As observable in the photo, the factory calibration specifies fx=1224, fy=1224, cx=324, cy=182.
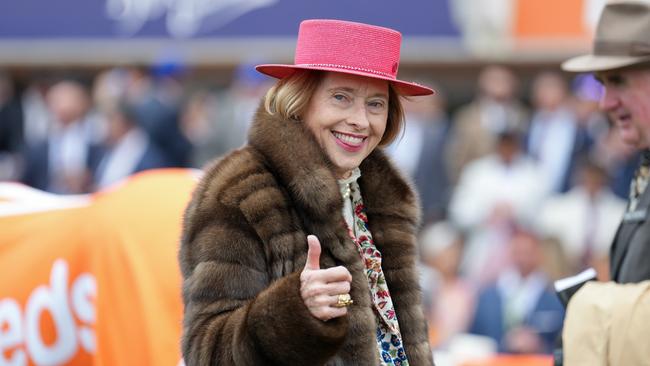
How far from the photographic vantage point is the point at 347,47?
386 cm

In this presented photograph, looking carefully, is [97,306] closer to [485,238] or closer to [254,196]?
[254,196]

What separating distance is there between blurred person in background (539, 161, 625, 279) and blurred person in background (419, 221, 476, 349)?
0.83 metres

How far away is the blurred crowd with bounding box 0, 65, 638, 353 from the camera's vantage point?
28.4ft

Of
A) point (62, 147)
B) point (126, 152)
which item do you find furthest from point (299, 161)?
point (62, 147)

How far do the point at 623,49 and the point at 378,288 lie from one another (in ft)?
4.92

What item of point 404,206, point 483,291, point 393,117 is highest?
point 393,117

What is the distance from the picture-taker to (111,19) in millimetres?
15805

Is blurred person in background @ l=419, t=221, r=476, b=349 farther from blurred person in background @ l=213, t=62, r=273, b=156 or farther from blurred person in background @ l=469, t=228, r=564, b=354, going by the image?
blurred person in background @ l=213, t=62, r=273, b=156

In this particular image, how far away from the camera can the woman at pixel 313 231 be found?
137 inches

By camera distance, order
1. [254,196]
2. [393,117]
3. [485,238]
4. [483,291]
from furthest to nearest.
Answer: [485,238], [483,291], [393,117], [254,196]

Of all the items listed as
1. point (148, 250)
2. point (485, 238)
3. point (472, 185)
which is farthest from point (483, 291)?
point (148, 250)

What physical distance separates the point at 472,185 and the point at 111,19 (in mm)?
6636

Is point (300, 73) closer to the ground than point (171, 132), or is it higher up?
higher up

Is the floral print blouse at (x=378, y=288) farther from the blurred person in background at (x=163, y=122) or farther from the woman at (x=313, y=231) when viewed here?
the blurred person in background at (x=163, y=122)
